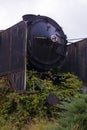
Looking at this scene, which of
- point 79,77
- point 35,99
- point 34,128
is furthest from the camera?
point 79,77

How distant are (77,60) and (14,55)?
3.71 m

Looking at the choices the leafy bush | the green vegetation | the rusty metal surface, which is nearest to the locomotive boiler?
the green vegetation

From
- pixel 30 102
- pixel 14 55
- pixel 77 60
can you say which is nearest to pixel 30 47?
pixel 14 55

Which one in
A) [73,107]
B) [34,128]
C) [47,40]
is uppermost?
[47,40]

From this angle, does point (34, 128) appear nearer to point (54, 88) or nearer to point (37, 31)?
point (54, 88)

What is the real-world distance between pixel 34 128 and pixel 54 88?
4.45 meters

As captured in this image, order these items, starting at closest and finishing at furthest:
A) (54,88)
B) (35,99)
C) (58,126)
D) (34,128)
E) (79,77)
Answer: (58,126), (34,128), (35,99), (54,88), (79,77)

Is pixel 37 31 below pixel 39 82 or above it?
above

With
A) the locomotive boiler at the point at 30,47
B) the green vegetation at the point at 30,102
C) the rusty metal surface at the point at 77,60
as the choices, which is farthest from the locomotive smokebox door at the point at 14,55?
the rusty metal surface at the point at 77,60

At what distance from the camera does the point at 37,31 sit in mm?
16078

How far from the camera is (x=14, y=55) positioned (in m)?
14.8

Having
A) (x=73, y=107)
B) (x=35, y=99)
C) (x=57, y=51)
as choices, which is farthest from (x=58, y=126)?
(x=57, y=51)

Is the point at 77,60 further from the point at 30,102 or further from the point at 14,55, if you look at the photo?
the point at 30,102

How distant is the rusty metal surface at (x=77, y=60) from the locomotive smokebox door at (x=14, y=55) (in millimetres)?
3366
